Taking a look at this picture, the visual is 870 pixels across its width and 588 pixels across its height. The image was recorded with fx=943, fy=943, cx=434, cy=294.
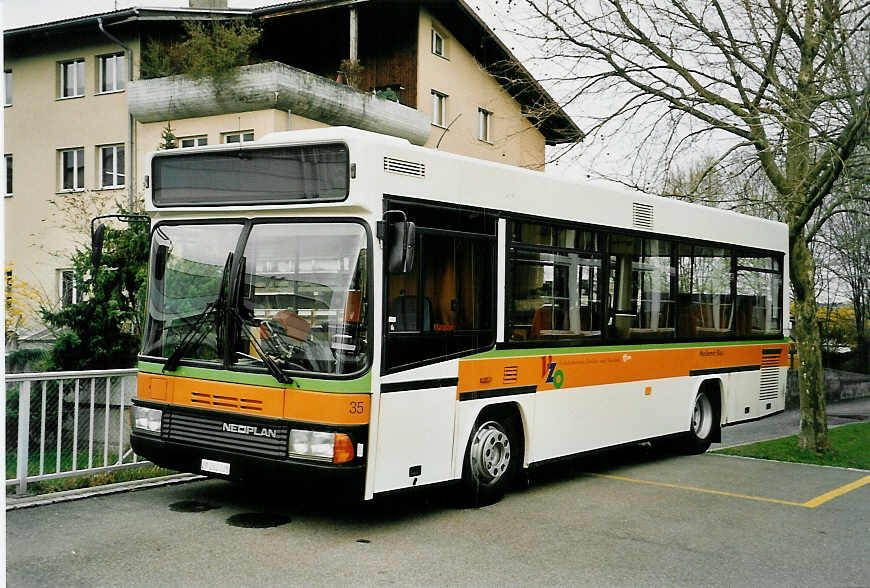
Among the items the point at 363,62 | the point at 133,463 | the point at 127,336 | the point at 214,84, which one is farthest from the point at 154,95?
the point at 133,463

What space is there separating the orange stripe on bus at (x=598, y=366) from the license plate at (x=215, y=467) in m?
2.10

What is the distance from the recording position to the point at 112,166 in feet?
94.5

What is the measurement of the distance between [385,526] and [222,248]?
2668mm

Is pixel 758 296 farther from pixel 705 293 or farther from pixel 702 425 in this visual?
pixel 702 425

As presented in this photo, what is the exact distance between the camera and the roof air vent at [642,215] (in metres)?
→ 11.0

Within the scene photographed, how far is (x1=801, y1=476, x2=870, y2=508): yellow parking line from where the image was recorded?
9.69 metres

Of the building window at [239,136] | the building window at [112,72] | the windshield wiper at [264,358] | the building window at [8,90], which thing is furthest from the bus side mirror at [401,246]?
the building window at [8,90]

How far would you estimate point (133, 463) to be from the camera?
9.62 m

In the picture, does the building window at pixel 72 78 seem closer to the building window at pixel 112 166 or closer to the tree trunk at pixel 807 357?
the building window at pixel 112 166

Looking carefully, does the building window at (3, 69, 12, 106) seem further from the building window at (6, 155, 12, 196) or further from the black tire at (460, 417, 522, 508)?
the black tire at (460, 417, 522, 508)

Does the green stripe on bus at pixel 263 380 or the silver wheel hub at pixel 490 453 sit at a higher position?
the green stripe on bus at pixel 263 380

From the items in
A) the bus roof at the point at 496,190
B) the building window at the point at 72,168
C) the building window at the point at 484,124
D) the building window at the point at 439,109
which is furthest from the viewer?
the building window at the point at 484,124

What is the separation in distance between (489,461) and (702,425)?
511 cm

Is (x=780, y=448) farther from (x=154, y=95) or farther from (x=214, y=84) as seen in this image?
(x=154, y=95)
